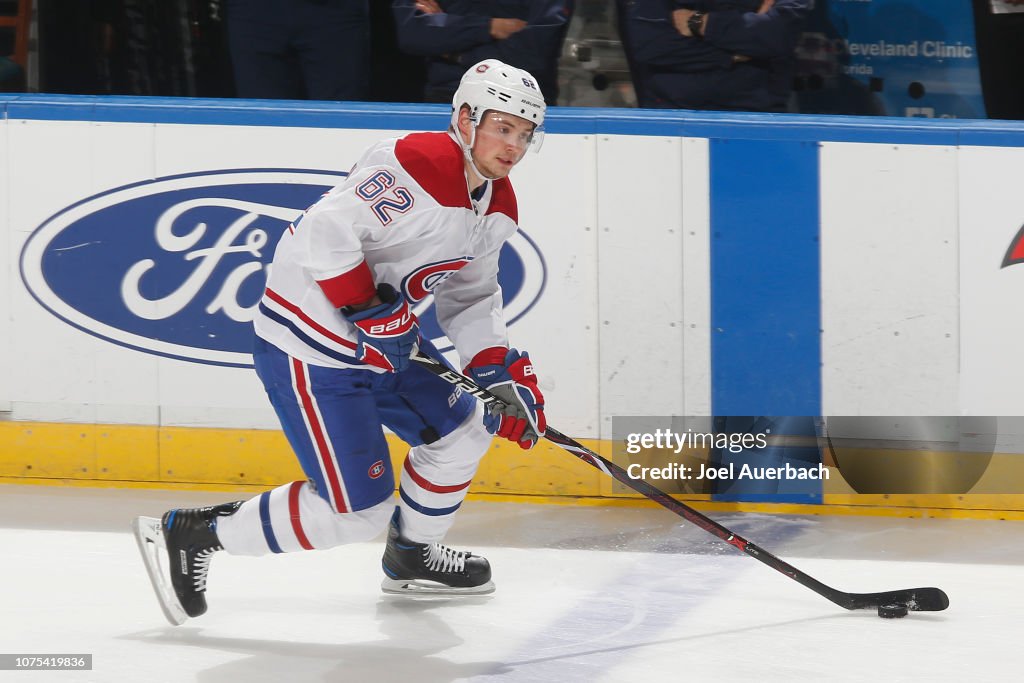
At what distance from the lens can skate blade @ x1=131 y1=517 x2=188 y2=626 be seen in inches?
129

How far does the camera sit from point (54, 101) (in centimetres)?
434

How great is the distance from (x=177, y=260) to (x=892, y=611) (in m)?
2.26

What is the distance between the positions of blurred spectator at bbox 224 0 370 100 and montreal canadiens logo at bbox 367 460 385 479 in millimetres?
1801

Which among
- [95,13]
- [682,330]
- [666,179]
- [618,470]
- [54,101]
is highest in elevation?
[95,13]

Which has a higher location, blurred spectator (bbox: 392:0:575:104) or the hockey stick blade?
blurred spectator (bbox: 392:0:575:104)

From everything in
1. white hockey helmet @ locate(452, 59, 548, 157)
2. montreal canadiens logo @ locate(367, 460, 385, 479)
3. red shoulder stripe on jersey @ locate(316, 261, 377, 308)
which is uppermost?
white hockey helmet @ locate(452, 59, 548, 157)

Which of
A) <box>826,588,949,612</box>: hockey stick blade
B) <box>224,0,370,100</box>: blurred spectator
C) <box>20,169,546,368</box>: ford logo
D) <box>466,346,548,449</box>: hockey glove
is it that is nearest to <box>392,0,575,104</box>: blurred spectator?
<box>224,0,370,100</box>: blurred spectator

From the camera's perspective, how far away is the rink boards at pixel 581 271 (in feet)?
13.4

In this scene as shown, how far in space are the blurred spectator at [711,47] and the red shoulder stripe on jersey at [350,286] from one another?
1.68 m

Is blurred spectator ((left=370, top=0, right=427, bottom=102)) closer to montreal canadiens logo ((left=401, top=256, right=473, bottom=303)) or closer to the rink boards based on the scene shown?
the rink boards

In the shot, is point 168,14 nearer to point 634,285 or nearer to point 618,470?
point 634,285

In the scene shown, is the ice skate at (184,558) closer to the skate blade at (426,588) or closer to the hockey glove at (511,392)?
the skate blade at (426,588)

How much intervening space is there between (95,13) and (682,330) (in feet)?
8.24

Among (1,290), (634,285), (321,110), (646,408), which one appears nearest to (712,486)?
(646,408)
